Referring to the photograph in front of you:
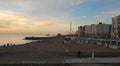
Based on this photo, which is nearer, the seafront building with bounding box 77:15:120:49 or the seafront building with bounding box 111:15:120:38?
the seafront building with bounding box 77:15:120:49

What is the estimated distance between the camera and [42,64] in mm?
20406

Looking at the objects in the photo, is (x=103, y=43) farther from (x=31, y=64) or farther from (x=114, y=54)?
(x=31, y=64)

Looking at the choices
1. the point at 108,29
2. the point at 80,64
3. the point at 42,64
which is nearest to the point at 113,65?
the point at 80,64

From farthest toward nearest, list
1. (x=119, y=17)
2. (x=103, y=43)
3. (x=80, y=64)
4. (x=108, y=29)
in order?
1. (x=108, y=29)
2. (x=119, y=17)
3. (x=103, y=43)
4. (x=80, y=64)

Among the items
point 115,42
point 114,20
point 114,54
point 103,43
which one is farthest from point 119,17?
point 114,54

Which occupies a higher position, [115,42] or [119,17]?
[119,17]

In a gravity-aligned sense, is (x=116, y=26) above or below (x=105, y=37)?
above

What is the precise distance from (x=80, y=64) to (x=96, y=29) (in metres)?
179

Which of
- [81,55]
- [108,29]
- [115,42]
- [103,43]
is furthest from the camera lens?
[108,29]

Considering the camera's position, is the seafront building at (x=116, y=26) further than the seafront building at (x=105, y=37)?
Yes

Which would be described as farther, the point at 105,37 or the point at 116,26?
the point at 116,26

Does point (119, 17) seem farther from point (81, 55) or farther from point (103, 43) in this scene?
point (81, 55)

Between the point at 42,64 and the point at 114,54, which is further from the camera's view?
the point at 114,54

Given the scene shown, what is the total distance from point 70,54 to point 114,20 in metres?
84.9
